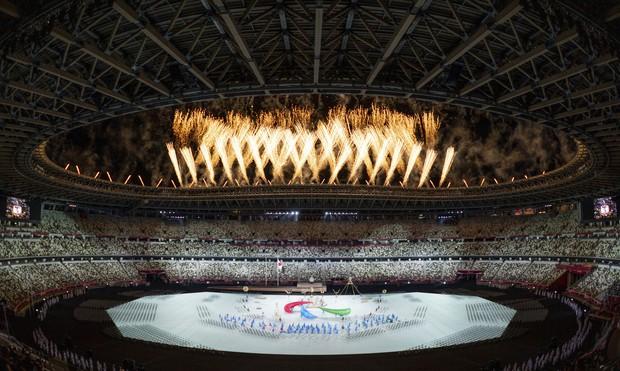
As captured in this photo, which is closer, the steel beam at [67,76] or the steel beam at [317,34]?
the steel beam at [317,34]

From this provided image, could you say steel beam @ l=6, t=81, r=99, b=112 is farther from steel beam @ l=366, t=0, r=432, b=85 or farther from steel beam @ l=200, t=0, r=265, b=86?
steel beam @ l=366, t=0, r=432, b=85

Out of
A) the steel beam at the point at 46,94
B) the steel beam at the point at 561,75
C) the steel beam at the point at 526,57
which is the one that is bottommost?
the steel beam at the point at 46,94

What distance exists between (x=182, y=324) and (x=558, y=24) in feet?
124

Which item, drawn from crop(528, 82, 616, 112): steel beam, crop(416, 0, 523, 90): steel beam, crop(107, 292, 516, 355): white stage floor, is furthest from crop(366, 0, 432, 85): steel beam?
crop(107, 292, 516, 355): white stage floor

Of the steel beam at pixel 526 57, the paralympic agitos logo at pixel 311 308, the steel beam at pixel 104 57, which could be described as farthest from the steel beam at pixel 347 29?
the paralympic agitos logo at pixel 311 308

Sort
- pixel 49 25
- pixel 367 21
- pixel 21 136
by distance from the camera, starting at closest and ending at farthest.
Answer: pixel 49 25
pixel 367 21
pixel 21 136

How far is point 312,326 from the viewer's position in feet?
133

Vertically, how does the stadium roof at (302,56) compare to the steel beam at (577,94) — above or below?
above

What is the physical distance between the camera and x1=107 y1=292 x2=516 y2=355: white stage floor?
1367 inches

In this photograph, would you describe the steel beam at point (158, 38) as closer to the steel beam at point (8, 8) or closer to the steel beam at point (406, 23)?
the steel beam at point (8, 8)

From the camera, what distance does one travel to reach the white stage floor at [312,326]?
3472 centimetres

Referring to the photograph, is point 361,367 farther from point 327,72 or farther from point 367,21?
point 367,21

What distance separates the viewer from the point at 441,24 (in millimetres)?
17125

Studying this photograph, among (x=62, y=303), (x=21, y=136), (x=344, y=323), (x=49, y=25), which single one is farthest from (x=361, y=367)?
(x=62, y=303)
